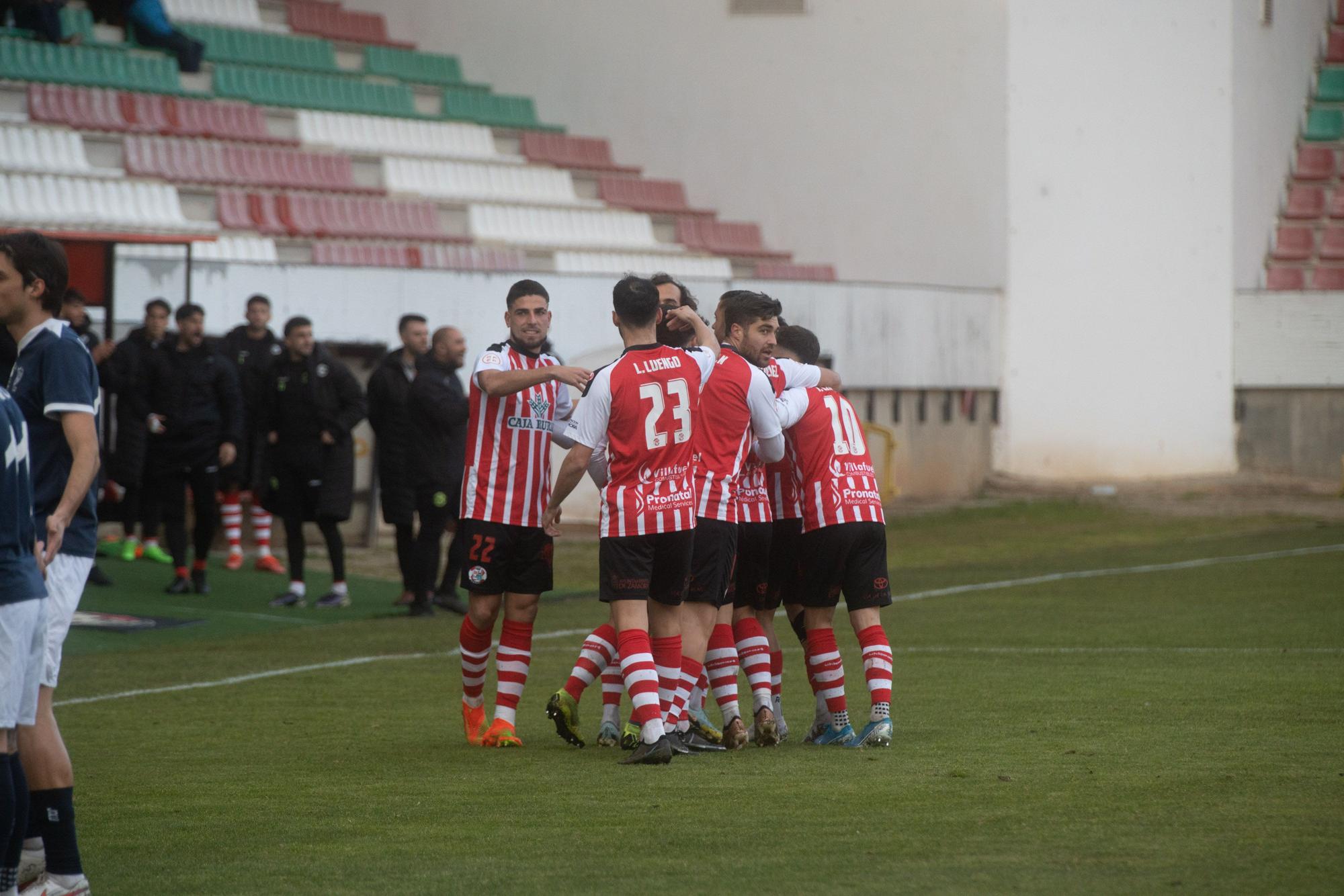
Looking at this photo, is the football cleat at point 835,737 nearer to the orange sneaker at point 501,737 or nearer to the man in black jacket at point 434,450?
the orange sneaker at point 501,737

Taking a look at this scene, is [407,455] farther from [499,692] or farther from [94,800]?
[94,800]

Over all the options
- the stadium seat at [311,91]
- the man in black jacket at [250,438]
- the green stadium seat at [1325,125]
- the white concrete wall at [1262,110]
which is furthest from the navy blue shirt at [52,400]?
the green stadium seat at [1325,125]

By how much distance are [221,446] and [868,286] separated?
37.7ft

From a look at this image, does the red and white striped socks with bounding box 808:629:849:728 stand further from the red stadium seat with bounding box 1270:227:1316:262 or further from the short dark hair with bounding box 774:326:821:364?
the red stadium seat with bounding box 1270:227:1316:262

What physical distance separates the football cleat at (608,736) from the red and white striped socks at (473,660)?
1.80ft

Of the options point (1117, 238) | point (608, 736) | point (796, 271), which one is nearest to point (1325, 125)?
point (1117, 238)

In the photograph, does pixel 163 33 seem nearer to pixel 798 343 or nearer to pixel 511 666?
pixel 798 343

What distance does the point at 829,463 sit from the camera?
24.3 feet

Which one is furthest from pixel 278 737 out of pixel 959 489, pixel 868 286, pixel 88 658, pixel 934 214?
pixel 934 214

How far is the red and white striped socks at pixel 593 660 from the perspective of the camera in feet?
24.5

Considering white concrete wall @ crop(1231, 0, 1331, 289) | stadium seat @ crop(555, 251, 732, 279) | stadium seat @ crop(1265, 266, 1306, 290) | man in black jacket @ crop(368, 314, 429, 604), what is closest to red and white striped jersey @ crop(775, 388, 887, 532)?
man in black jacket @ crop(368, 314, 429, 604)

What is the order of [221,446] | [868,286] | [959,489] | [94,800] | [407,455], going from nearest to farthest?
[94,800], [407,455], [221,446], [868,286], [959,489]

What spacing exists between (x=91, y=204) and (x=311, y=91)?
5516 mm

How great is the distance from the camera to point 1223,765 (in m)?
6.31
